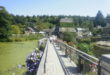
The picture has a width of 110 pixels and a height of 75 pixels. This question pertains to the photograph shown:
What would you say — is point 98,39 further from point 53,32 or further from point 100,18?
point 100,18

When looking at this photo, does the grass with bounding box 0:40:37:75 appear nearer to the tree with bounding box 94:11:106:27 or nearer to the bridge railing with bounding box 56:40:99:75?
the bridge railing with bounding box 56:40:99:75

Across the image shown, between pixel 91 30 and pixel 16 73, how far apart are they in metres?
92.0

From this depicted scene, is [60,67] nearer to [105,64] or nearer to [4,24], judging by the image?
[105,64]

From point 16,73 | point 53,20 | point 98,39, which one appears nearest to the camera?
point 16,73

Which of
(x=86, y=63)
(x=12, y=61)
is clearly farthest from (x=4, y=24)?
(x=86, y=63)

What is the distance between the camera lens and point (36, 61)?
43.0 feet

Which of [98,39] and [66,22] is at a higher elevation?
[66,22]

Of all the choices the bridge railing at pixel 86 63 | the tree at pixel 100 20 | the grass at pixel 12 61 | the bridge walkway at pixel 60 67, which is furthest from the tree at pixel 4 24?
the tree at pixel 100 20

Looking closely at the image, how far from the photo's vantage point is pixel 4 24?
7144cm

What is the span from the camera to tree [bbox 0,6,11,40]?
69281 mm

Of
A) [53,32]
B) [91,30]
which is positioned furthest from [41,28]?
[91,30]

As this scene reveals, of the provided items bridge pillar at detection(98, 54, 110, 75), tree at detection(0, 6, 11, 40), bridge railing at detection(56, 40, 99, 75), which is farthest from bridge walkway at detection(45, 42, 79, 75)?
tree at detection(0, 6, 11, 40)

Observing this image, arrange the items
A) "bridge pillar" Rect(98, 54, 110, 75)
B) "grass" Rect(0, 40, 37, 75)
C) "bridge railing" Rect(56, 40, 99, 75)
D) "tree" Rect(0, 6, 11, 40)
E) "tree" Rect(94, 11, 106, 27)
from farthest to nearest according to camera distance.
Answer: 1. "tree" Rect(94, 11, 106, 27)
2. "tree" Rect(0, 6, 11, 40)
3. "grass" Rect(0, 40, 37, 75)
4. "bridge railing" Rect(56, 40, 99, 75)
5. "bridge pillar" Rect(98, 54, 110, 75)

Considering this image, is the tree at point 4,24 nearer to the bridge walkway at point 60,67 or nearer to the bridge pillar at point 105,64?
the bridge walkway at point 60,67
